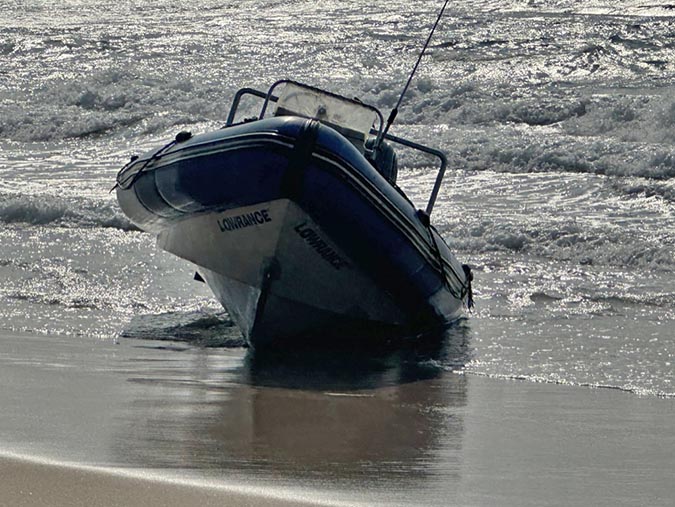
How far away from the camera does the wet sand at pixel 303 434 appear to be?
4.07 metres

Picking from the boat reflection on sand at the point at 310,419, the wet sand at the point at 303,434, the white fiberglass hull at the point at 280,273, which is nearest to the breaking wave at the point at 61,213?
the white fiberglass hull at the point at 280,273

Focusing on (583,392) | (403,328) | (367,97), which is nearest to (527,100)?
(367,97)

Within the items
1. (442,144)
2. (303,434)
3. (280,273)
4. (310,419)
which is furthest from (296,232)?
(442,144)

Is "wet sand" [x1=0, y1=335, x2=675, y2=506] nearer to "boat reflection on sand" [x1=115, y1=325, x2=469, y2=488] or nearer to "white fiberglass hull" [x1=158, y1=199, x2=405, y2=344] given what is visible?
"boat reflection on sand" [x1=115, y1=325, x2=469, y2=488]

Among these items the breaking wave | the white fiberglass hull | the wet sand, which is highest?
the breaking wave

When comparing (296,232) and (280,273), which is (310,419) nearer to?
(296,232)

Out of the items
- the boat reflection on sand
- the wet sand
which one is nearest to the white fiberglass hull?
the boat reflection on sand

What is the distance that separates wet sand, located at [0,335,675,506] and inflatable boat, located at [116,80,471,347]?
41cm

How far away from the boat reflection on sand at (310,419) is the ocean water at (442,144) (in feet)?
1.90

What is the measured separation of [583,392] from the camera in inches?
249

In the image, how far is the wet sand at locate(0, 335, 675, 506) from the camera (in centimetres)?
407

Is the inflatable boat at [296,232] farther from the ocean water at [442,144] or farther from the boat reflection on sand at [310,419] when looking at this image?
the ocean water at [442,144]

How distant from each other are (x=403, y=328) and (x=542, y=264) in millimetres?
2839

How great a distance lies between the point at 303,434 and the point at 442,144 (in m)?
12.0
